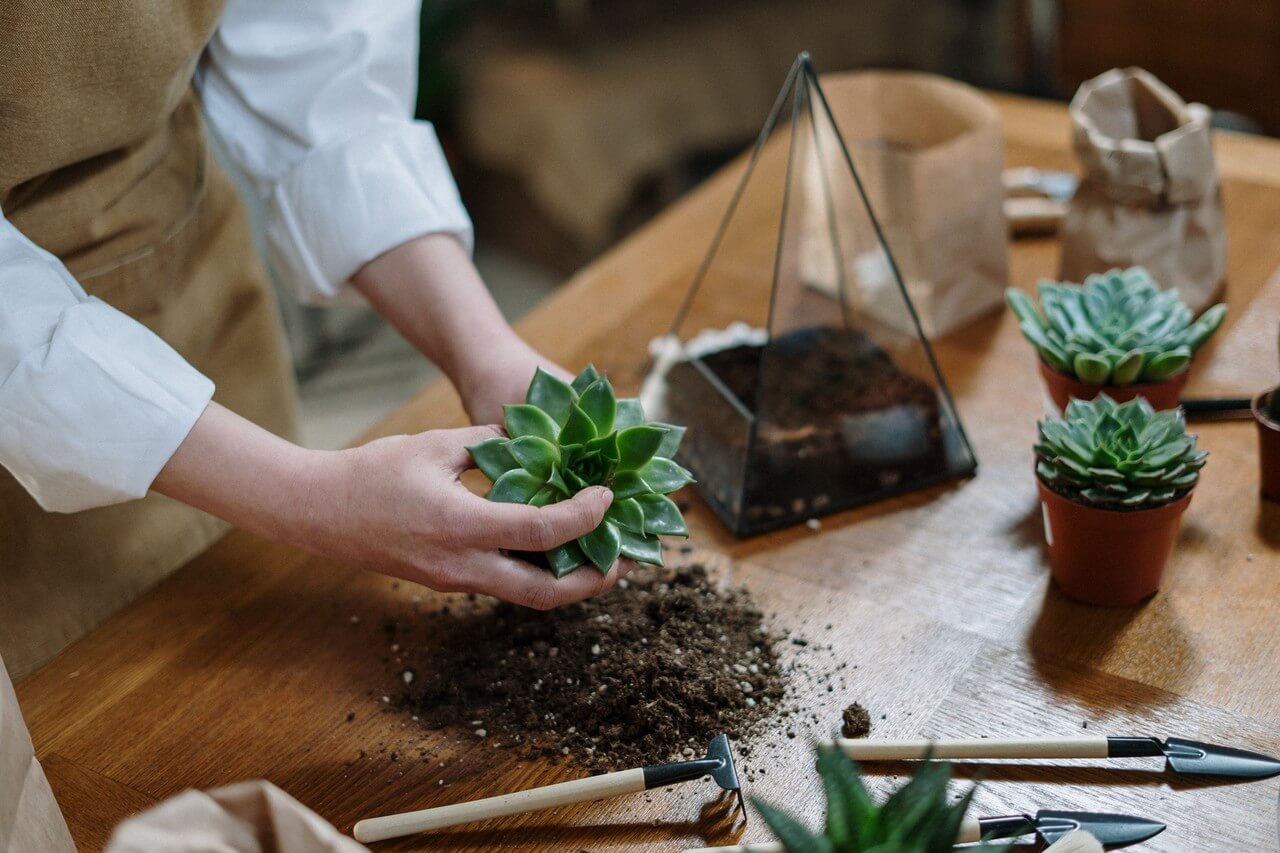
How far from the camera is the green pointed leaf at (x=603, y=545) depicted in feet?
2.86

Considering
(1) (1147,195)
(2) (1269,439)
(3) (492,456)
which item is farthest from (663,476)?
(1) (1147,195)

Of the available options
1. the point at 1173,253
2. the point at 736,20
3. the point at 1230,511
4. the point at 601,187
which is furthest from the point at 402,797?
the point at 736,20

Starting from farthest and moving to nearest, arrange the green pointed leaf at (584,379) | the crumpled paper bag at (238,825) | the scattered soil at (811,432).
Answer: the scattered soil at (811,432) < the green pointed leaf at (584,379) < the crumpled paper bag at (238,825)

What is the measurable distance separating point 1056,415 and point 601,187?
209cm

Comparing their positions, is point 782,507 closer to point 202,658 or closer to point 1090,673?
point 1090,673

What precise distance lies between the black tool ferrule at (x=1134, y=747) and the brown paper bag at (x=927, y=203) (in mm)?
573

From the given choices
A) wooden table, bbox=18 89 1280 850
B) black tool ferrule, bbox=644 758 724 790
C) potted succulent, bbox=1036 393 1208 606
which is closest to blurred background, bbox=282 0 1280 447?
wooden table, bbox=18 89 1280 850

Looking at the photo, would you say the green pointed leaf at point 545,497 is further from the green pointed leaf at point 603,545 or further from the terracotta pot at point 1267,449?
the terracotta pot at point 1267,449

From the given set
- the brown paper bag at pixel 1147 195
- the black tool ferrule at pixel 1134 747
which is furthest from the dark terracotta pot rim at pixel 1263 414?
the black tool ferrule at pixel 1134 747

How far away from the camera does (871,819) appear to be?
0.65m

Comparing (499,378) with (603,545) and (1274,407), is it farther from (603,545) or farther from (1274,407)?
(1274,407)

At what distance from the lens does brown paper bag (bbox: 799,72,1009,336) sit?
1279 mm

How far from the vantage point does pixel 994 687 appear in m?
0.90

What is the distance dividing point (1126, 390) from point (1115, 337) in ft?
0.17
